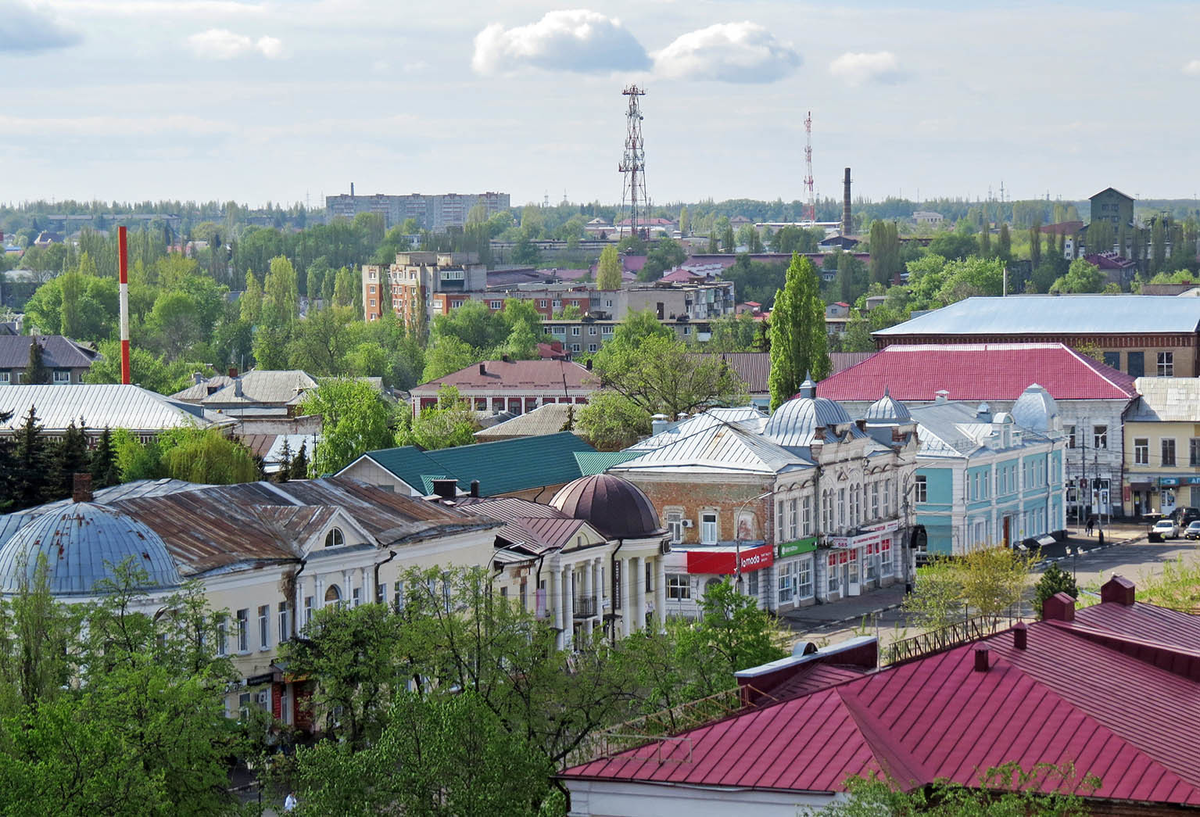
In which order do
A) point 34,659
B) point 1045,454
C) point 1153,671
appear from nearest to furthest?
point 1153,671
point 34,659
point 1045,454

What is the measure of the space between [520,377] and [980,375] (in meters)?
36.8

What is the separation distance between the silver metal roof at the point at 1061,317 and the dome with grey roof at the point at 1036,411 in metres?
18.2

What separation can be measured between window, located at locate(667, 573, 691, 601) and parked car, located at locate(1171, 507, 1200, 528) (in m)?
28.3

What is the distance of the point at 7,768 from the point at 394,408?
92929mm

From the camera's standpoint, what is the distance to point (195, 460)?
65.9 meters

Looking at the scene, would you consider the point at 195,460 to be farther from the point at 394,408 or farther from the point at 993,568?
the point at 394,408

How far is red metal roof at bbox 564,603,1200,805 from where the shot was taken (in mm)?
22359

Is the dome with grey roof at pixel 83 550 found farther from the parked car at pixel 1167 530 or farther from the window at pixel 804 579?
the parked car at pixel 1167 530

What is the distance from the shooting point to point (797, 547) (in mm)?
63656

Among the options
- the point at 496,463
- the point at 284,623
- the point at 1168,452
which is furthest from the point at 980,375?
the point at 284,623

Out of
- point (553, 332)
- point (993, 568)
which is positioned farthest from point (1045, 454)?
point (553, 332)

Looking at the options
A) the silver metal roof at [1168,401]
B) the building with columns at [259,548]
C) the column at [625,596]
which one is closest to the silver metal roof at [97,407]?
the column at [625,596]

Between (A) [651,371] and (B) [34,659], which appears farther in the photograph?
(A) [651,371]

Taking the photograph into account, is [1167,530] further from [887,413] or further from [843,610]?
[843,610]
